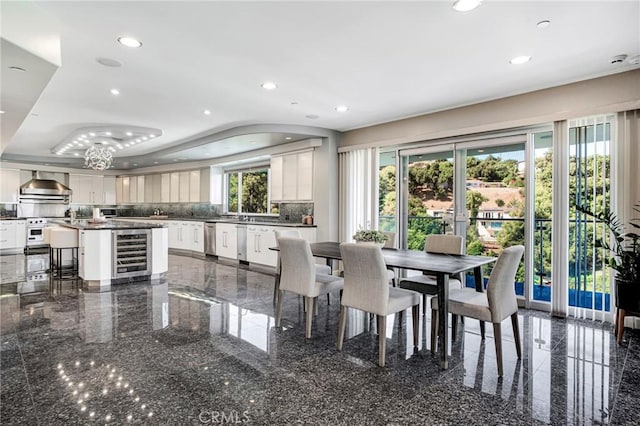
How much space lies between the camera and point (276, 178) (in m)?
7.16

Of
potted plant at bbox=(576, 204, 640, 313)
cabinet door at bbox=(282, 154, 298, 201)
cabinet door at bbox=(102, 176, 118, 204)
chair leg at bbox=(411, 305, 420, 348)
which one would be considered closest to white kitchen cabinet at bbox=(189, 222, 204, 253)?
cabinet door at bbox=(282, 154, 298, 201)

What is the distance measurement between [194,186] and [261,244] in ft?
12.1

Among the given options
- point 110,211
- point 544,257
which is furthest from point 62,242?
point 544,257

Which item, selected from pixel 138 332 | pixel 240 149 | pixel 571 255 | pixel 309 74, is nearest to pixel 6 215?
pixel 240 149

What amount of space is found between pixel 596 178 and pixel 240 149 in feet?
19.9

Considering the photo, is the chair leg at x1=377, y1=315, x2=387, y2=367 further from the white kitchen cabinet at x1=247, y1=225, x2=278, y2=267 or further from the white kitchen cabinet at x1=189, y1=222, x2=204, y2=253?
the white kitchen cabinet at x1=189, y1=222, x2=204, y2=253

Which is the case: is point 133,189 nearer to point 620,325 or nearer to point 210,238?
point 210,238

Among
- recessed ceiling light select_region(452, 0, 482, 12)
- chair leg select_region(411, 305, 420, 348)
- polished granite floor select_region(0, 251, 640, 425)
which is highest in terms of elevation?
recessed ceiling light select_region(452, 0, 482, 12)

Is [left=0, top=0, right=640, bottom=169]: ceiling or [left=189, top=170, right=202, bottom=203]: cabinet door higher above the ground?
[left=0, top=0, right=640, bottom=169]: ceiling

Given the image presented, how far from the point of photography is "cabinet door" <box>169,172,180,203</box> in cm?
990

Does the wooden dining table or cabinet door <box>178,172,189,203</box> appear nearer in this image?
the wooden dining table

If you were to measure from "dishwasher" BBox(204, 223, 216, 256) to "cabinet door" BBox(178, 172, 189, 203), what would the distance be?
1.70m

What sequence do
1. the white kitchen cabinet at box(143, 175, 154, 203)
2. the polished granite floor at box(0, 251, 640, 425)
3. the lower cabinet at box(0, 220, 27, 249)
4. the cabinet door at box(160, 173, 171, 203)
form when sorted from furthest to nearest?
the white kitchen cabinet at box(143, 175, 154, 203)
the cabinet door at box(160, 173, 171, 203)
the lower cabinet at box(0, 220, 27, 249)
the polished granite floor at box(0, 251, 640, 425)

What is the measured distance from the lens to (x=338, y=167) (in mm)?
6336
